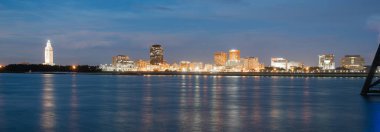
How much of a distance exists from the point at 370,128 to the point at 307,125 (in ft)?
10.1

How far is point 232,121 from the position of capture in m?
27.5

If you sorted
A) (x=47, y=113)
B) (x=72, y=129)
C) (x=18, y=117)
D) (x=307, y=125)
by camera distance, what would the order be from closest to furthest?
(x=72, y=129) < (x=307, y=125) < (x=18, y=117) < (x=47, y=113)

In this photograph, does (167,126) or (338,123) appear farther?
(338,123)

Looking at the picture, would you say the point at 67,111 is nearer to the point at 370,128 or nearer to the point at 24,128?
the point at 24,128

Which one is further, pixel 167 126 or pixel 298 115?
pixel 298 115

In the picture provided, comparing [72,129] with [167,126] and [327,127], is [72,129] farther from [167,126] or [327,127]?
[327,127]

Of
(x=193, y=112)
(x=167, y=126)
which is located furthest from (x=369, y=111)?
(x=167, y=126)

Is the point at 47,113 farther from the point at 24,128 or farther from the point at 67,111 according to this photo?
the point at 24,128

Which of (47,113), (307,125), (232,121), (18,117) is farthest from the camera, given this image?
(47,113)

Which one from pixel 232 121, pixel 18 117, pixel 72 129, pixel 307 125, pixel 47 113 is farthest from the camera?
pixel 47 113

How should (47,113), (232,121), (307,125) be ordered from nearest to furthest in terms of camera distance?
(307,125) → (232,121) → (47,113)

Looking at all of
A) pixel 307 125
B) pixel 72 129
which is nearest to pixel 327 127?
pixel 307 125

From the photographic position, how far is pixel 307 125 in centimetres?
2558

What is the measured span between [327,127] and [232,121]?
5310 mm
